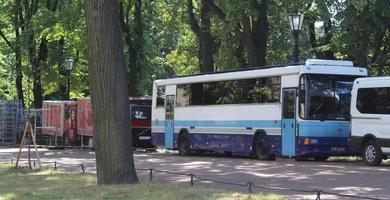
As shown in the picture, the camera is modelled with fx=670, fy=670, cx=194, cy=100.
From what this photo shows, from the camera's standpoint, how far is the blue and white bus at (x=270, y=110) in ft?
74.5

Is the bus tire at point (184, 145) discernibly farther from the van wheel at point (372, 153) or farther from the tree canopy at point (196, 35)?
the van wheel at point (372, 153)

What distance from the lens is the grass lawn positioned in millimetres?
12008

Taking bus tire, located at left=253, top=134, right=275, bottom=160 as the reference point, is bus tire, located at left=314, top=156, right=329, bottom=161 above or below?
below

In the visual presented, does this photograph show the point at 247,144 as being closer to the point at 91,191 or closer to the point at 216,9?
the point at 216,9

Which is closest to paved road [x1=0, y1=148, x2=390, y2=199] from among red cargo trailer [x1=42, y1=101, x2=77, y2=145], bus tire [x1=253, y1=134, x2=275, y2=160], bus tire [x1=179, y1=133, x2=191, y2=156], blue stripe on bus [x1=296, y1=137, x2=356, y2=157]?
blue stripe on bus [x1=296, y1=137, x2=356, y2=157]

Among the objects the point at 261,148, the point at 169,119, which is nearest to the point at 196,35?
the point at 169,119

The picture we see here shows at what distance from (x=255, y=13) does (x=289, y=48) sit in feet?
37.8

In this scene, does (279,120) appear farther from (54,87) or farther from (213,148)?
(54,87)

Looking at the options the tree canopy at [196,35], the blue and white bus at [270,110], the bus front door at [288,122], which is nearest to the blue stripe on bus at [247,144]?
the blue and white bus at [270,110]

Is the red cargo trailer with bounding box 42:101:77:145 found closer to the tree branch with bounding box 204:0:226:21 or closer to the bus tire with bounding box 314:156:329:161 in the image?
the tree branch with bounding box 204:0:226:21

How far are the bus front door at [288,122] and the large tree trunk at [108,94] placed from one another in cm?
974

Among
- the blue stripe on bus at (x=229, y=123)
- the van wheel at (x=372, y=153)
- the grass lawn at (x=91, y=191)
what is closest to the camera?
the grass lawn at (x=91, y=191)

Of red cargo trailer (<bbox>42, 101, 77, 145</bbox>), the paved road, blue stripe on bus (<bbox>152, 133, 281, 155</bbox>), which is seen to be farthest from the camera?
red cargo trailer (<bbox>42, 101, 77, 145</bbox>)

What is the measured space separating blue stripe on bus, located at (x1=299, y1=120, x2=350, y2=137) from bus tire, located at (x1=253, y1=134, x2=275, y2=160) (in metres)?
2.01
